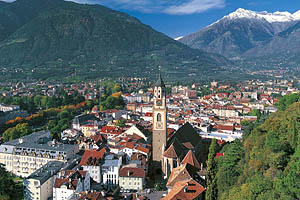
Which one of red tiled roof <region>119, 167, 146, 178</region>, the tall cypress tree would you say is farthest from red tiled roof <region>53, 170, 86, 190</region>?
the tall cypress tree

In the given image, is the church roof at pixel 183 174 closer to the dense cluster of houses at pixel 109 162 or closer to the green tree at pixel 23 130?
the dense cluster of houses at pixel 109 162

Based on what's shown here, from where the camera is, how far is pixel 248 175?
1040 inches

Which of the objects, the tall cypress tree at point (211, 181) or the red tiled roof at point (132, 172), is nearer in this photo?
the tall cypress tree at point (211, 181)

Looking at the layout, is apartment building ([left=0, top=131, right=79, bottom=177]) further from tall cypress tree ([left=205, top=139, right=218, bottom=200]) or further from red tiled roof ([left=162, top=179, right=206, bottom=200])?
tall cypress tree ([left=205, top=139, right=218, bottom=200])

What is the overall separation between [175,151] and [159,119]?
15.0 ft

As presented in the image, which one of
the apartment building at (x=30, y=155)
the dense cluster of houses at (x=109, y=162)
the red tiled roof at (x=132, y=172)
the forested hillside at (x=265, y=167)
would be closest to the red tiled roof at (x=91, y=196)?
the dense cluster of houses at (x=109, y=162)

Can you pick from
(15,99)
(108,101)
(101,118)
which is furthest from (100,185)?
(15,99)

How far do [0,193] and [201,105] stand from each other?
2571 inches

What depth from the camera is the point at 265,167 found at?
24.2 metres

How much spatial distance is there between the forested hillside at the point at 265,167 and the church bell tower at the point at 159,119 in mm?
7789

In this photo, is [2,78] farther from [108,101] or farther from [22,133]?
[22,133]

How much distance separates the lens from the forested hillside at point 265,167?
19797mm

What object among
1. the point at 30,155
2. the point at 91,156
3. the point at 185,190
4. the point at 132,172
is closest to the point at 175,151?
the point at 132,172

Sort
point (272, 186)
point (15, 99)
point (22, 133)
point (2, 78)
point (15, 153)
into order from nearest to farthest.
A: point (272, 186)
point (15, 153)
point (22, 133)
point (15, 99)
point (2, 78)
